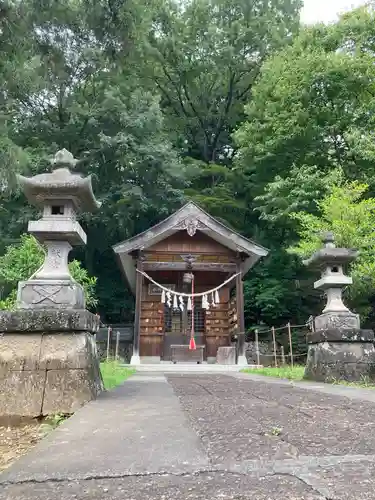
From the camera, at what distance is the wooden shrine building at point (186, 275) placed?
13406 millimetres

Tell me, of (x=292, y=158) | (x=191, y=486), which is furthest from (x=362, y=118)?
(x=191, y=486)

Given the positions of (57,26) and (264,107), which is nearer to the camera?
(57,26)

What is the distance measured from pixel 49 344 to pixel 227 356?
1023 centimetres

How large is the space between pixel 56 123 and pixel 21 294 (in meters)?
16.9

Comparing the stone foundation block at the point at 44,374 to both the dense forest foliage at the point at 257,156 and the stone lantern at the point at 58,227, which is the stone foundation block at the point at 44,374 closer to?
the stone lantern at the point at 58,227

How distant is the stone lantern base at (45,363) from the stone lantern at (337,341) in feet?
12.4

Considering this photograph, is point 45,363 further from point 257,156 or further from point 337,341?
point 257,156

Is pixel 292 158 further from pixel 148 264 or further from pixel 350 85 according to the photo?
pixel 148 264

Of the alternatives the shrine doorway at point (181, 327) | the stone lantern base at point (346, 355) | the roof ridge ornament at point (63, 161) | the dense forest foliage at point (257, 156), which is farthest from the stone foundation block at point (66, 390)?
the shrine doorway at point (181, 327)

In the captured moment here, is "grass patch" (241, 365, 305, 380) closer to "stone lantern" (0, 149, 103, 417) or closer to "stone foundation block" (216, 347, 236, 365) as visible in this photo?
"stone foundation block" (216, 347, 236, 365)

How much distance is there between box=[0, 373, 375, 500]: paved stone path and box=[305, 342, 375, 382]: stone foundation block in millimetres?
3318

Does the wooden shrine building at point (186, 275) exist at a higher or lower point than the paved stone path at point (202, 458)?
higher

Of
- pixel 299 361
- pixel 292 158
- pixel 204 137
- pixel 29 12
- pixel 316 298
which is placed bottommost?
pixel 299 361

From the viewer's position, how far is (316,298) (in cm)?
1720
